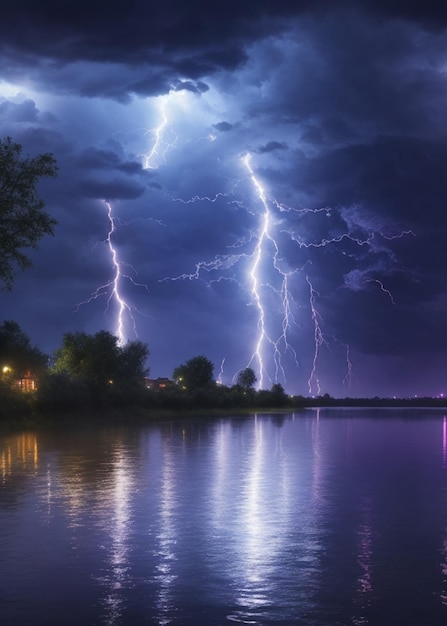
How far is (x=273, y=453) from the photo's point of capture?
113 ft

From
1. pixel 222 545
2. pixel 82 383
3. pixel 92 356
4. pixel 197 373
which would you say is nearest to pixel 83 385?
pixel 82 383

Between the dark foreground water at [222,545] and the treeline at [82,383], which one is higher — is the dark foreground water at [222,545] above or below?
below

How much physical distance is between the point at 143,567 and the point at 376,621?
389 cm

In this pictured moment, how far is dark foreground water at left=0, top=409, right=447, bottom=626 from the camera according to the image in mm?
9641

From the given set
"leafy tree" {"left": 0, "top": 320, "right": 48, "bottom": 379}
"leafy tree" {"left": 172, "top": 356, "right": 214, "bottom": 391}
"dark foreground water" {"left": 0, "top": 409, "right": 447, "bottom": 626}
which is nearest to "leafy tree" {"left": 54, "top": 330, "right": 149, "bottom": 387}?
"leafy tree" {"left": 0, "top": 320, "right": 48, "bottom": 379}

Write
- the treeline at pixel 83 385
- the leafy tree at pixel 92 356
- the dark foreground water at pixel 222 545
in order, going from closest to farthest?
the dark foreground water at pixel 222 545
the treeline at pixel 83 385
the leafy tree at pixel 92 356

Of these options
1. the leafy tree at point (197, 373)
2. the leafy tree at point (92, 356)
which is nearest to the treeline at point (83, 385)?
the leafy tree at point (92, 356)

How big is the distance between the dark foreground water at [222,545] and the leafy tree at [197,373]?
162274 millimetres

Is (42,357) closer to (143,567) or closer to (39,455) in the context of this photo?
(39,455)

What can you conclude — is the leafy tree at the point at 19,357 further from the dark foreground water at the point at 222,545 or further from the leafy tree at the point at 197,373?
the leafy tree at the point at 197,373

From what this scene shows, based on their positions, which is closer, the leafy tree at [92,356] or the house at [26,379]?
the house at [26,379]

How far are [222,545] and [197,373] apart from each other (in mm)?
177908

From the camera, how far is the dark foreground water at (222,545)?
9.64 meters

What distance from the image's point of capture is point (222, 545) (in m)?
13.6
